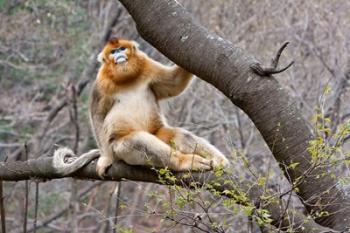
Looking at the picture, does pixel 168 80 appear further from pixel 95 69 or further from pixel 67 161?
pixel 95 69

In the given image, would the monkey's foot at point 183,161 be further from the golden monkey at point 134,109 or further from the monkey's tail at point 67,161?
the monkey's tail at point 67,161

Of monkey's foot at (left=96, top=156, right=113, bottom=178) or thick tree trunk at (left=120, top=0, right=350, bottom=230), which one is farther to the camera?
monkey's foot at (left=96, top=156, right=113, bottom=178)

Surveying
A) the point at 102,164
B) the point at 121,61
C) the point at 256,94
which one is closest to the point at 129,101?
the point at 121,61

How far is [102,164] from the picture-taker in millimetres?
5266

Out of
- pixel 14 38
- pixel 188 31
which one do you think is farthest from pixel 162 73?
pixel 14 38

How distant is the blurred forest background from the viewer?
10859 mm

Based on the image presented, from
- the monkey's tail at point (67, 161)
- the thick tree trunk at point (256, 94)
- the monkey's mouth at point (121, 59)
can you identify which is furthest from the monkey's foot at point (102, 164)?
the thick tree trunk at point (256, 94)

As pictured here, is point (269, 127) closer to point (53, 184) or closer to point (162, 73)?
point (162, 73)

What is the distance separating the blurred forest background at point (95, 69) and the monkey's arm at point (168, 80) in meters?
4.25

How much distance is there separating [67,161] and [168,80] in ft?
3.21

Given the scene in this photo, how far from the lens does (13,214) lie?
16.1 m

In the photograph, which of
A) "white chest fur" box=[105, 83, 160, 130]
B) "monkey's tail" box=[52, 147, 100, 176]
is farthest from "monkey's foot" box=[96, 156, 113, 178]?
"white chest fur" box=[105, 83, 160, 130]

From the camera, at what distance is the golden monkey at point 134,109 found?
526cm

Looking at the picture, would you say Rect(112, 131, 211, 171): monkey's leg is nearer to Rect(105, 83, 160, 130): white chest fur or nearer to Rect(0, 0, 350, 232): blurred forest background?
Rect(105, 83, 160, 130): white chest fur
